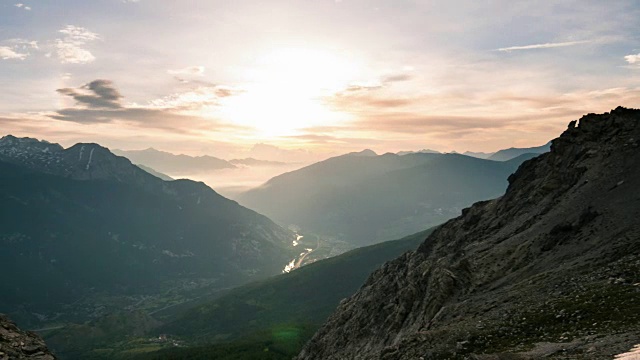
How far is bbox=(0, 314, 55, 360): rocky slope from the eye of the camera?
172ft

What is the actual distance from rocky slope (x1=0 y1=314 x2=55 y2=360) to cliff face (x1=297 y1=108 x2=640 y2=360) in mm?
46751

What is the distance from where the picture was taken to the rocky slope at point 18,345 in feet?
172

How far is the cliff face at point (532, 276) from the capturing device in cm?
3897

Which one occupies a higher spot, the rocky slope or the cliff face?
the cliff face

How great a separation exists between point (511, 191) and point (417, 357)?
8015 centimetres

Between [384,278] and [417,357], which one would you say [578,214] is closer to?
[417,357]

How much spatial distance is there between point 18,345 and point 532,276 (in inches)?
2863

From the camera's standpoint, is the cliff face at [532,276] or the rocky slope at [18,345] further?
the rocky slope at [18,345]

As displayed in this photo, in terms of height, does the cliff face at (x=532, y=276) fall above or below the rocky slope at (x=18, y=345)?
above

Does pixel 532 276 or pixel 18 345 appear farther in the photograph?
pixel 532 276

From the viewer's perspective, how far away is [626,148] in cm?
8019

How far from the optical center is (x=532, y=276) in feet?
192

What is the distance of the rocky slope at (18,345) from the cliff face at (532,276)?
46751mm

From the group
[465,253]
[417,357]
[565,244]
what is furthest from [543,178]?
[417,357]
